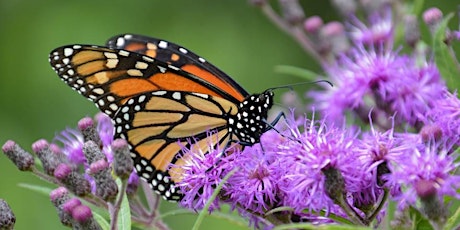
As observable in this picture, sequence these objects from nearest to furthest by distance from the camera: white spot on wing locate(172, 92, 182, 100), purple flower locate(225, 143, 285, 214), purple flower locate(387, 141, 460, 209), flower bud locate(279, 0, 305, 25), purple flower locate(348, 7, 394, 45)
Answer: purple flower locate(387, 141, 460, 209) < purple flower locate(225, 143, 285, 214) < white spot on wing locate(172, 92, 182, 100) < purple flower locate(348, 7, 394, 45) < flower bud locate(279, 0, 305, 25)

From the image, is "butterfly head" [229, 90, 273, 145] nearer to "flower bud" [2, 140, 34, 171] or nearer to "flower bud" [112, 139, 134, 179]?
"flower bud" [112, 139, 134, 179]

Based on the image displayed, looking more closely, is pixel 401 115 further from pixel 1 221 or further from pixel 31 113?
pixel 31 113

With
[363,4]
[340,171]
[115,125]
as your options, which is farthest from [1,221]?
[363,4]

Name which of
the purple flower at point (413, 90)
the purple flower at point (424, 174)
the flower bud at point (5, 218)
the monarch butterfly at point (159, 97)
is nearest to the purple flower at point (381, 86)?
the purple flower at point (413, 90)

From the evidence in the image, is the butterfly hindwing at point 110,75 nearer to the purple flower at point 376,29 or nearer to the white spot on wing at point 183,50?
the white spot on wing at point 183,50

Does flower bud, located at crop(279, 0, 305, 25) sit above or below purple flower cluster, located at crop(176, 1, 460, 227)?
above

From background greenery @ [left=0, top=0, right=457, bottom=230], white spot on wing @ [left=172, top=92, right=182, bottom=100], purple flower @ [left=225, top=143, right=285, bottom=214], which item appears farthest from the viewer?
background greenery @ [left=0, top=0, right=457, bottom=230]

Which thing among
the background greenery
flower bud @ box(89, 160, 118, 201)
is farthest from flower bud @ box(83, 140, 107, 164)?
the background greenery
